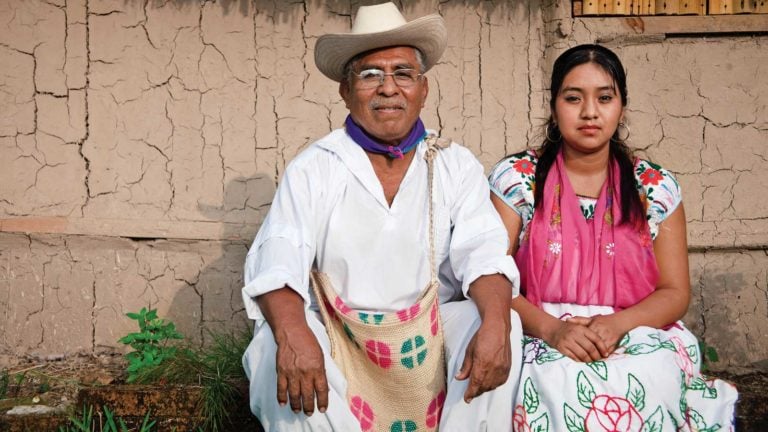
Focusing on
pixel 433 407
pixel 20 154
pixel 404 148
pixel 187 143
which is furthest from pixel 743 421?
pixel 20 154

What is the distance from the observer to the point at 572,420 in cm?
280

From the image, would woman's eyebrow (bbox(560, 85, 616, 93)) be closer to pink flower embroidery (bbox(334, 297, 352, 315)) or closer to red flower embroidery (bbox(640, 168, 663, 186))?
red flower embroidery (bbox(640, 168, 663, 186))

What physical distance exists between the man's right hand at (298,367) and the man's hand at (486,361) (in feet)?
1.53

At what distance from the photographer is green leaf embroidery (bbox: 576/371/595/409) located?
2814mm

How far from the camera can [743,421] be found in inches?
150

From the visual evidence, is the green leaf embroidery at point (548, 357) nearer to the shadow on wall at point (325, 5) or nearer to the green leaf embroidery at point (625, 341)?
the green leaf embroidery at point (625, 341)

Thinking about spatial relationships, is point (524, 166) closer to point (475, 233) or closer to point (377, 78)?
point (475, 233)

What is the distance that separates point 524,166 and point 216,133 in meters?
1.81

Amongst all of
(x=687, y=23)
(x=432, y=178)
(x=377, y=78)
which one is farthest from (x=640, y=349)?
(x=687, y=23)

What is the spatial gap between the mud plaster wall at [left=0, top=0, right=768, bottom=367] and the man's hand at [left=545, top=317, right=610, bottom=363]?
1636 millimetres

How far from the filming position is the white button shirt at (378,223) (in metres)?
3.14

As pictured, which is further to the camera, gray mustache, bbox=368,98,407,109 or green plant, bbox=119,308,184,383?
green plant, bbox=119,308,184,383

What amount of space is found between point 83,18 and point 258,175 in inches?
49.0

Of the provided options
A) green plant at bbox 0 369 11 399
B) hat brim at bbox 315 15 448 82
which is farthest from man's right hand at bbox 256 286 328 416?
green plant at bbox 0 369 11 399
